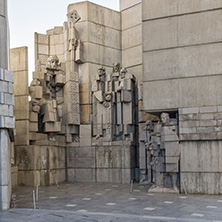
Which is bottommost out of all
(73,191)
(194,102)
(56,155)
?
(73,191)

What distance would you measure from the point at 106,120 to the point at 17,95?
4.55 meters

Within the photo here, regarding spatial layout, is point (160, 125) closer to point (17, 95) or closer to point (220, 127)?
point (220, 127)

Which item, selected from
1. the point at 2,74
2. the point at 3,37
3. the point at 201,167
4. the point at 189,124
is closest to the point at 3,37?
the point at 3,37

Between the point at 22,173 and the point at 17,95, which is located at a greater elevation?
the point at 17,95

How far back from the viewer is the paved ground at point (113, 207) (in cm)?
926

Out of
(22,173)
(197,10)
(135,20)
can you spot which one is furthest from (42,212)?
(135,20)

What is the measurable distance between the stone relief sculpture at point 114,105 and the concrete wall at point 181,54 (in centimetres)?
418

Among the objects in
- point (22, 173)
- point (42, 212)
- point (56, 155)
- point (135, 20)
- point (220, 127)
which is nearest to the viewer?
point (42, 212)

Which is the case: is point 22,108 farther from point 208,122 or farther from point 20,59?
point 208,122

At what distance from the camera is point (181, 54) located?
45.8ft

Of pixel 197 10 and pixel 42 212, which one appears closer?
pixel 42 212

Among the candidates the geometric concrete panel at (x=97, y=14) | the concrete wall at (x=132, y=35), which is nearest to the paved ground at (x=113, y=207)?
the concrete wall at (x=132, y=35)

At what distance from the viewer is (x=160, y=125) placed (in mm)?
14383

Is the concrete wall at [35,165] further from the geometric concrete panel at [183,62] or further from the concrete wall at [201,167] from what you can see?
the concrete wall at [201,167]
